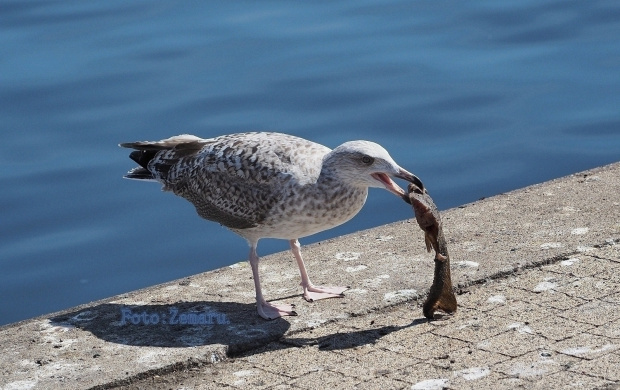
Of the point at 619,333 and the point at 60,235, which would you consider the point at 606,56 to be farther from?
the point at 619,333

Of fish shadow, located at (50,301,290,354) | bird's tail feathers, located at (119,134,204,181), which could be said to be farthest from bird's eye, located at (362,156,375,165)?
bird's tail feathers, located at (119,134,204,181)

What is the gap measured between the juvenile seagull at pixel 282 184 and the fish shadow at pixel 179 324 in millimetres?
149

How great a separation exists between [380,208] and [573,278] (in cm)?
345

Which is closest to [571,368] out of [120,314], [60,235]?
[120,314]

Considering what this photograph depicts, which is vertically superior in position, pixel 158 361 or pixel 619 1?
pixel 619 1

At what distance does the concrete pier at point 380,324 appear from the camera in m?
5.47

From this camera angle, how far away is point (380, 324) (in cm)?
608

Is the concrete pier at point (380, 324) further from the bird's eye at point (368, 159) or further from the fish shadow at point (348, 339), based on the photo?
the bird's eye at point (368, 159)

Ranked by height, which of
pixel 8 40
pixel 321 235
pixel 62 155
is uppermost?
pixel 8 40

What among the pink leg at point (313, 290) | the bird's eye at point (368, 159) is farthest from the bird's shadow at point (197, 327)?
the bird's eye at point (368, 159)

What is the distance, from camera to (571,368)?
528cm

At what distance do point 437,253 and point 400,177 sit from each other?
0.42 m

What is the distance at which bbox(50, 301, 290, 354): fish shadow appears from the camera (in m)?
6.05

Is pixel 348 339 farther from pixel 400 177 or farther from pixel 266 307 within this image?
pixel 400 177
